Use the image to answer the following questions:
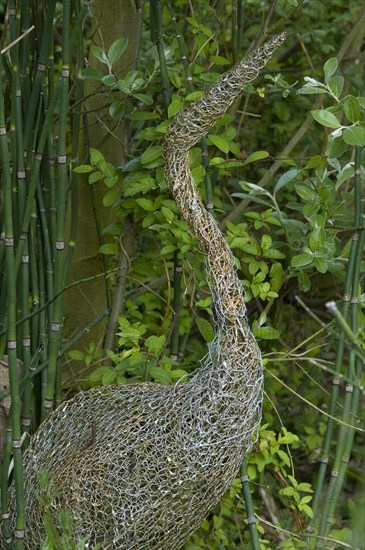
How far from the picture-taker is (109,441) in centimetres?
139

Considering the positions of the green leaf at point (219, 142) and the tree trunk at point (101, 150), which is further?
the tree trunk at point (101, 150)

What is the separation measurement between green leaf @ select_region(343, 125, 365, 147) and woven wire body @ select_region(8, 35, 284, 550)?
0.24 metres

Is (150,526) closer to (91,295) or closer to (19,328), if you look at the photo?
(19,328)

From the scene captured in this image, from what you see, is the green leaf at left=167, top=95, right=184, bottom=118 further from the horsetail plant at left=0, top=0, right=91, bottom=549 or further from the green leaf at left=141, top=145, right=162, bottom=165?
the horsetail plant at left=0, top=0, right=91, bottom=549

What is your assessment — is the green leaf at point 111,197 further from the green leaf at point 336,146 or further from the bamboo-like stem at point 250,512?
the bamboo-like stem at point 250,512

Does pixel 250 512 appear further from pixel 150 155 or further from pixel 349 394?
pixel 150 155

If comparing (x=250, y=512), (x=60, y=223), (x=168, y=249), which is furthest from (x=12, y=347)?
(x=250, y=512)

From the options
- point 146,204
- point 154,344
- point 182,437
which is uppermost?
point 146,204

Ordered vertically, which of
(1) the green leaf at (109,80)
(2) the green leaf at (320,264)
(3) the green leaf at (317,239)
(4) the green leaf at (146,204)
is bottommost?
(2) the green leaf at (320,264)

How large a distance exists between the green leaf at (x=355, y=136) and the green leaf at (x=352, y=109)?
3 centimetres

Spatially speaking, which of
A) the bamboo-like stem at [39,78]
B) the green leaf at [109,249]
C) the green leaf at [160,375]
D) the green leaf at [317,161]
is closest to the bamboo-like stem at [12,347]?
the bamboo-like stem at [39,78]

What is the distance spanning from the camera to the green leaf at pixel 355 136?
1.47 meters

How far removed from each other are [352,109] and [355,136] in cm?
6

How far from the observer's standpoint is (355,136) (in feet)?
4.83
